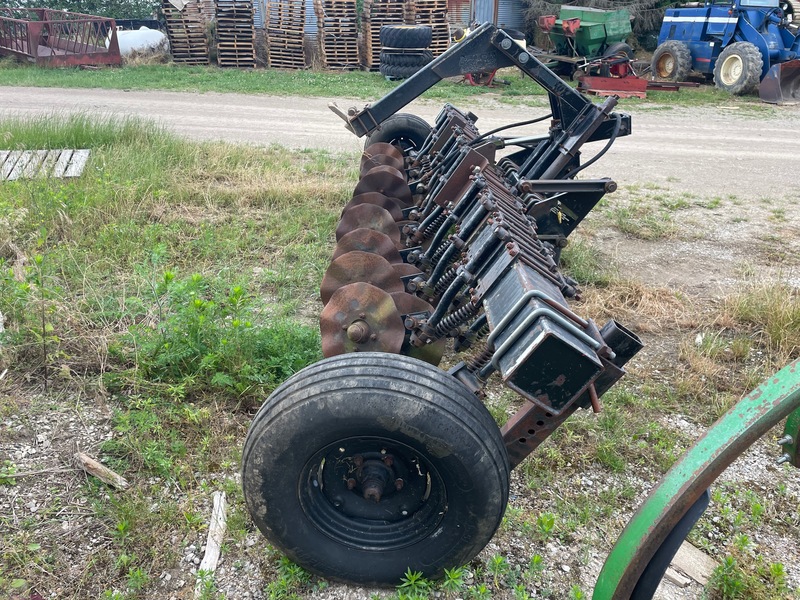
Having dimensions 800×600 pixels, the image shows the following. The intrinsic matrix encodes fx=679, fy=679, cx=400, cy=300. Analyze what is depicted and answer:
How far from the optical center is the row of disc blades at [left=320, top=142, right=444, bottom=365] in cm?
303

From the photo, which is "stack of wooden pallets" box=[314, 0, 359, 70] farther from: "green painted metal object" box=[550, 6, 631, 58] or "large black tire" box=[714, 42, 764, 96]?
"large black tire" box=[714, 42, 764, 96]

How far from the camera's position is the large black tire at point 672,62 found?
50.8 ft

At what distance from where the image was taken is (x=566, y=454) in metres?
3.16

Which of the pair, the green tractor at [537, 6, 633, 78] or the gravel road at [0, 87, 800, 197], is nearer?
the gravel road at [0, 87, 800, 197]

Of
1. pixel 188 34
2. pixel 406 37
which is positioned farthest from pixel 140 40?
pixel 406 37

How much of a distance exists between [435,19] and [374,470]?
708 inches

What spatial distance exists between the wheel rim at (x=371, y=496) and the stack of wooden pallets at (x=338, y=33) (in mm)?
17310

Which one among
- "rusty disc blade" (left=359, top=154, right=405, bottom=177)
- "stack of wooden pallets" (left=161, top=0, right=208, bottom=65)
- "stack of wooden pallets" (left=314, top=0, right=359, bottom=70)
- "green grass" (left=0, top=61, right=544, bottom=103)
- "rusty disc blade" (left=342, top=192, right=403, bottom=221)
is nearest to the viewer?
"rusty disc blade" (left=342, top=192, right=403, bottom=221)

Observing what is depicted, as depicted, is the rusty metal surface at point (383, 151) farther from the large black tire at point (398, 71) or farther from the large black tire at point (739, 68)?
the large black tire at point (739, 68)

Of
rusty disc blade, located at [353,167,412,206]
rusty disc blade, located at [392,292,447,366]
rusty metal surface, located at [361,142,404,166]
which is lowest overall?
rusty disc blade, located at [392,292,447,366]

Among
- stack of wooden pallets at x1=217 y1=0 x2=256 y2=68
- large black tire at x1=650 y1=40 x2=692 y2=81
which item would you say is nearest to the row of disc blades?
large black tire at x1=650 y1=40 x2=692 y2=81

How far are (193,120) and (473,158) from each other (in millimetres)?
8076

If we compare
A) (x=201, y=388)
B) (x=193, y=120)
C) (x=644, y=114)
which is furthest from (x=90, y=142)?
(x=644, y=114)

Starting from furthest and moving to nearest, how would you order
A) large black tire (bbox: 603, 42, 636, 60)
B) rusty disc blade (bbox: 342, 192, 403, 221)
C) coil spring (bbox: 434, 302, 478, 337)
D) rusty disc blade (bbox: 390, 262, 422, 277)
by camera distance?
large black tire (bbox: 603, 42, 636, 60) < rusty disc blade (bbox: 342, 192, 403, 221) < rusty disc blade (bbox: 390, 262, 422, 277) < coil spring (bbox: 434, 302, 478, 337)
